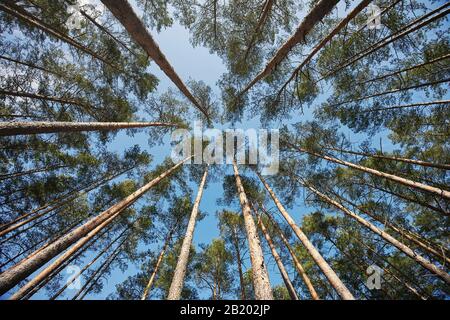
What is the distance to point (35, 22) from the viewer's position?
6.08 m

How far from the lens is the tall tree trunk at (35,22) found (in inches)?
210

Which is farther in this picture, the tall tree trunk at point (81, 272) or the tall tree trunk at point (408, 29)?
the tall tree trunk at point (81, 272)

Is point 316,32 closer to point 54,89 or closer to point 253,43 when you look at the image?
point 253,43

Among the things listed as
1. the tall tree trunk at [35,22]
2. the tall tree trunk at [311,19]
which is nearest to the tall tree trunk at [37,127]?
the tall tree trunk at [35,22]

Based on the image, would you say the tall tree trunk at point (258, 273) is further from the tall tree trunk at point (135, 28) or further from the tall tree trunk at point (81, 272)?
the tall tree trunk at point (81, 272)

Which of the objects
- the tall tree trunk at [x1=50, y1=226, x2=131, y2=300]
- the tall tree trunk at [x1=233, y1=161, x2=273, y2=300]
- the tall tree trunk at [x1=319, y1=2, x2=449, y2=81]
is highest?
the tall tree trunk at [x1=319, y1=2, x2=449, y2=81]

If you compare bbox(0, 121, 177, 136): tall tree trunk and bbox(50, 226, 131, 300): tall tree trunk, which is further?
bbox(50, 226, 131, 300): tall tree trunk

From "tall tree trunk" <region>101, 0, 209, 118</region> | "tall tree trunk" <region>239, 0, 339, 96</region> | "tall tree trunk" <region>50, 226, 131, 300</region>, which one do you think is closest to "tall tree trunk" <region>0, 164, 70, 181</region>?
"tall tree trunk" <region>50, 226, 131, 300</region>

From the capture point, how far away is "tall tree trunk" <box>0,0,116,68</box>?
17.5ft

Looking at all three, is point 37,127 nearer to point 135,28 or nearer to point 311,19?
point 135,28

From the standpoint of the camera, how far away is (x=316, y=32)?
7.91m

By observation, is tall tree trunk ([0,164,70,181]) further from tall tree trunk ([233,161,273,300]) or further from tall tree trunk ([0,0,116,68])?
tall tree trunk ([233,161,273,300])
